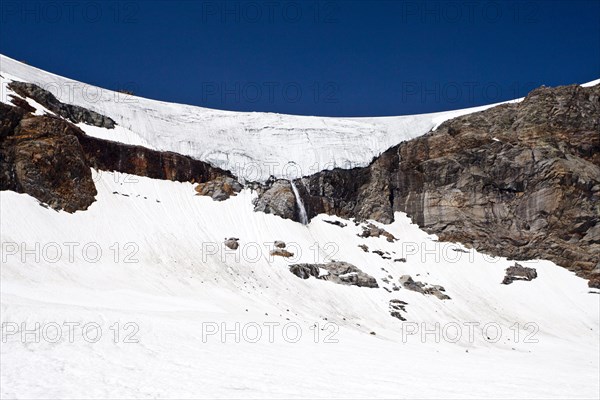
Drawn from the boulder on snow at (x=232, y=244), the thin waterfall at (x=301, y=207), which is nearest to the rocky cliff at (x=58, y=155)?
the boulder on snow at (x=232, y=244)

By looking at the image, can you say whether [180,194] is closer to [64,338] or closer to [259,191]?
[259,191]

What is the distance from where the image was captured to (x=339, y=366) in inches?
542

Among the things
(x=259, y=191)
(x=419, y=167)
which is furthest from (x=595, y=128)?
(x=259, y=191)

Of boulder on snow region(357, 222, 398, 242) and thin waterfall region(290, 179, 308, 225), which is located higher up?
thin waterfall region(290, 179, 308, 225)

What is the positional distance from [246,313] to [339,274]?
543 inches

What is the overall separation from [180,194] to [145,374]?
32.2 meters

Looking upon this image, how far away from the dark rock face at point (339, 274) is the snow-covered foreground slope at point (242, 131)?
13.3 meters

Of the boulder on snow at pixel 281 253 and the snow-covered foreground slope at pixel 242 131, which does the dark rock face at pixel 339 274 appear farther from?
the snow-covered foreground slope at pixel 242 131

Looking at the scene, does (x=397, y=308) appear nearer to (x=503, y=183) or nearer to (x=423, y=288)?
(x=423, y=288)

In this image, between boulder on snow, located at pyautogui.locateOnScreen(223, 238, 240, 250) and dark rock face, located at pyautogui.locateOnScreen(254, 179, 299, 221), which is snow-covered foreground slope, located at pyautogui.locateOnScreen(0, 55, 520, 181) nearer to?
dark rock face, located at pyautogui.locateOnScreen(254, 179, 299, 221)

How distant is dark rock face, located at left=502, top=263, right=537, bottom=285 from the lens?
139 feet

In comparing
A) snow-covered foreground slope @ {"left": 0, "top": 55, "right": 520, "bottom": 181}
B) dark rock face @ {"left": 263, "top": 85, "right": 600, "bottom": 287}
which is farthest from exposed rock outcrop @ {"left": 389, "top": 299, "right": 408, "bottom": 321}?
snow-covered foreground slope @ {"left": 0, "top": 55, "right": 520, "bottom": 181}

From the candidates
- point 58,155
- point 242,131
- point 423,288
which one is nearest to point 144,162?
point 58,155

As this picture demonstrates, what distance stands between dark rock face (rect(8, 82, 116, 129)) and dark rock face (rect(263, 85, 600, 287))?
61.6ft
